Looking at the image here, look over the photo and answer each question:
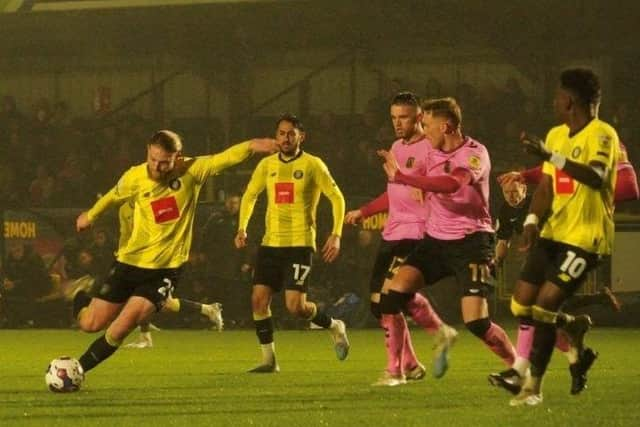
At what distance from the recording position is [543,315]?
10.6 m

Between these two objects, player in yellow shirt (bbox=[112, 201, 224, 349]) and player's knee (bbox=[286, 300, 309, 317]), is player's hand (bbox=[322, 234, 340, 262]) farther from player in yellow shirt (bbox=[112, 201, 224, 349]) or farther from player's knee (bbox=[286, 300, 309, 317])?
player in yellow shirt (bbox=[112, 201, 224, 349])

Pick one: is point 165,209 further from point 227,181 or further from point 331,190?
point 227,181

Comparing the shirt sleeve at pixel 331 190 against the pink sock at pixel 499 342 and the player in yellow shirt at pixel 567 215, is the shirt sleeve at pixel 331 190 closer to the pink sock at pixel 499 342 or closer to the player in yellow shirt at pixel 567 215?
the pink sock at pixel 499 342

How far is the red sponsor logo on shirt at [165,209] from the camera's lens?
13.3 metres

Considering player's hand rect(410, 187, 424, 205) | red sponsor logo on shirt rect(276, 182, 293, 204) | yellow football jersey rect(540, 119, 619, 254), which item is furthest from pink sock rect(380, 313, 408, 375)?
yellow football jersey rect(540, 119, 619, 254)

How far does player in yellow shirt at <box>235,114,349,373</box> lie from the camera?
1488 cm

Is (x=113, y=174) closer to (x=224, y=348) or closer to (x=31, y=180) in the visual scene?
(x=31, y=180)

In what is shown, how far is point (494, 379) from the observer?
10906mm

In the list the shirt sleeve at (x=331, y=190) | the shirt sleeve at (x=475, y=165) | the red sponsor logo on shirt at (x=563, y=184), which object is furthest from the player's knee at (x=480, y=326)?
the shirt sleeve at (x=331, y=190)

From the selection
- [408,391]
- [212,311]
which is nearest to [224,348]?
[212,311]

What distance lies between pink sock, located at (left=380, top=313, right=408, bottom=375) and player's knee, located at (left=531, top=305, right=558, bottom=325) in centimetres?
276

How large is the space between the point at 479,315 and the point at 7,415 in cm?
349

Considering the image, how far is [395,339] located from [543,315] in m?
2.92

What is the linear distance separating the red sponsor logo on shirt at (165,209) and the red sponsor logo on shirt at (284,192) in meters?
1.90
